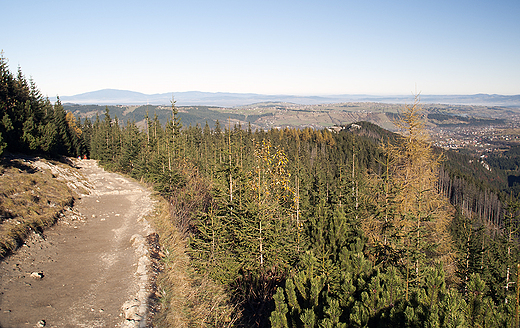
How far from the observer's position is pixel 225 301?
10.0m

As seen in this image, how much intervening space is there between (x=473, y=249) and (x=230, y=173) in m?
22.0

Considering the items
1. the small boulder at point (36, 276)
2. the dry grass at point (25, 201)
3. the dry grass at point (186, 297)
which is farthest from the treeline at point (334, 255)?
the dry grass at point (25, 201)

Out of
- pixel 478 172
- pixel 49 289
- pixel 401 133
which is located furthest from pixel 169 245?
pixel 478 172

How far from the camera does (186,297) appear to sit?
9.18m

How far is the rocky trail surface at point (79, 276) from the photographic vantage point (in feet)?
23.1

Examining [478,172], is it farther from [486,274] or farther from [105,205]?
[105,205]

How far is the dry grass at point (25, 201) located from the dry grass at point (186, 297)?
555 centimetres

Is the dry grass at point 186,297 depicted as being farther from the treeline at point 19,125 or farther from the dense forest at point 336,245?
the treeline at point 19,125

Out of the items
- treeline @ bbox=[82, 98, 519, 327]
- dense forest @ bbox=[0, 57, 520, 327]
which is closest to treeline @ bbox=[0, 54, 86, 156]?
dense forest @ bbox=[0, 57, 520, 327]

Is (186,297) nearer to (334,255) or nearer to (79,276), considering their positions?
(79,276)

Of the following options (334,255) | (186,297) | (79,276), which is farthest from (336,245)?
(79,276)

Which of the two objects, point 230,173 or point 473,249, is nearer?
point 230,173

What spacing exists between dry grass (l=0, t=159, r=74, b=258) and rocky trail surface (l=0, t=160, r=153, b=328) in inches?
19.1

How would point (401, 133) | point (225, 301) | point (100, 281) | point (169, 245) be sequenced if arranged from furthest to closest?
point (401, 133), point (169, 245), point (225, 301), point (100, 281)
